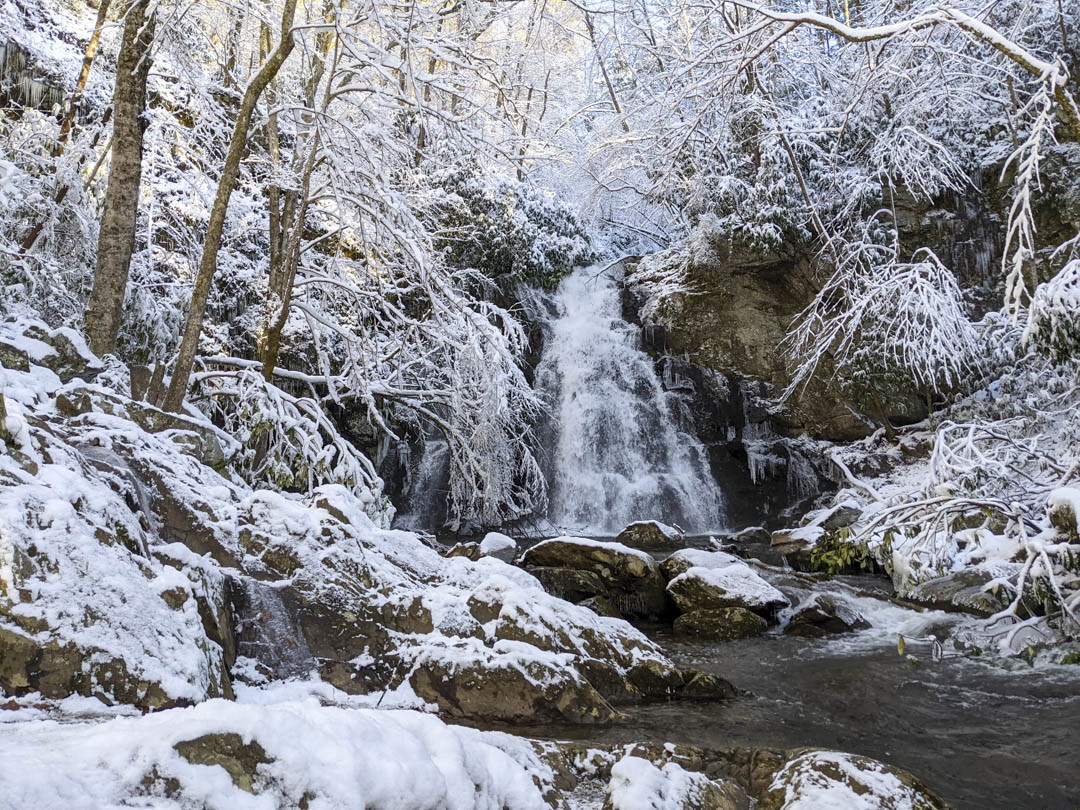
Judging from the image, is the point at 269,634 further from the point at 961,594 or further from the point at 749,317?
the point at 749,317

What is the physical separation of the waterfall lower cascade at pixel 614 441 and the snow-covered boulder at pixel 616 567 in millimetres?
4992

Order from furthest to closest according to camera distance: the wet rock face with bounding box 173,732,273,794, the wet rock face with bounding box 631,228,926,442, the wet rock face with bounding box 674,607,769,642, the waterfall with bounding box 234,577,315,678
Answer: the wet rock face with bounding box 631,228,926,442 → the wet rock face with bounding box 674,607,769,642 → the waterfall with bounding box 234,577,315,678 → the wet rock face with bounding box 173,732,273,794

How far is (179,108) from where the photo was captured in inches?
365

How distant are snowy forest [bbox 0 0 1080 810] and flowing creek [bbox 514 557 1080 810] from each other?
0.04 meters

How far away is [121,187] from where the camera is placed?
5.83 meters

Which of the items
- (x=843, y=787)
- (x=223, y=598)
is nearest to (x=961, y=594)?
(x=843, y=787)

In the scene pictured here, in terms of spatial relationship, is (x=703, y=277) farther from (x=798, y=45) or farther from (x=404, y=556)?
(x=404, y=556)

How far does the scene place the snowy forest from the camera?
277 centimetres

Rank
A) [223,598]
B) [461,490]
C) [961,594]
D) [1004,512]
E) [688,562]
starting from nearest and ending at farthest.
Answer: [223,598], [1004,512], [961,594], [688,562], [461,490]

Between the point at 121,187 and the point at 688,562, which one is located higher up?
the point at 121,187

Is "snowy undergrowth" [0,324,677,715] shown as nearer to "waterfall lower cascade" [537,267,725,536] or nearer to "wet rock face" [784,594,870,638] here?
"wet rock face" [784,594,870,638]

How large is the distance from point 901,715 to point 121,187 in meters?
7.19

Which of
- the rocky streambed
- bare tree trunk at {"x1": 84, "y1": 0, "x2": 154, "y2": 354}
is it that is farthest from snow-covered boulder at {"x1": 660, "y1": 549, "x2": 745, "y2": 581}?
bare tree trunk at {"x1": 84, "y1": 0, "x2": 154, "y2": 354}

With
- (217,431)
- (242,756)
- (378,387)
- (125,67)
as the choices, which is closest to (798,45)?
(378,387)
